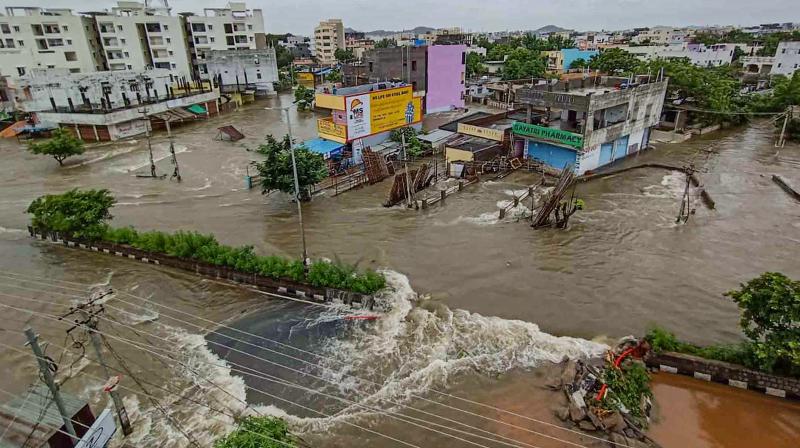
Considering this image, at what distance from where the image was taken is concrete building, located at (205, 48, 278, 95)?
6206 centimetres

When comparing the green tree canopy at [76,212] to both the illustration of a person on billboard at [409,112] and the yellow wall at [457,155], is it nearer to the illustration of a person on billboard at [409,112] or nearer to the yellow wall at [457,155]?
the yellow wall at [457,155]

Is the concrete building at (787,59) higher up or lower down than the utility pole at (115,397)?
higher up

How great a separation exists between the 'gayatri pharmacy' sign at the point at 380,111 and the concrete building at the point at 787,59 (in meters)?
55.4

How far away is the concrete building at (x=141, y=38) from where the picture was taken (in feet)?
194

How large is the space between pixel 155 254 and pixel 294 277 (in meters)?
7.23

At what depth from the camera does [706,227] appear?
22141 millimetres

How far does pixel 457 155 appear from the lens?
103 feet

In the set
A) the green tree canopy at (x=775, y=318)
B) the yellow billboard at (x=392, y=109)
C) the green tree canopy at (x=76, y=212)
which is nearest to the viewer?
the green tree canopy at (x=775, y=318)

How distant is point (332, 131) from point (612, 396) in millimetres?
26557

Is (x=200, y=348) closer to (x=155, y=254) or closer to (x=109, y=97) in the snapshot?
(x=155, y=254)

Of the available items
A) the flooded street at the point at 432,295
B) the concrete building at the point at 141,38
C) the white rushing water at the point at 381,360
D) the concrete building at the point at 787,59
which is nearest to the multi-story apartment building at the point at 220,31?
the concrete building at the point at 141,38

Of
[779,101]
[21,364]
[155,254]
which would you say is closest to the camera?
[21,364]

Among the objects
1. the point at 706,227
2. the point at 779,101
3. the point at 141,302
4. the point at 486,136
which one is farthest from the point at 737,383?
the point at 779,101

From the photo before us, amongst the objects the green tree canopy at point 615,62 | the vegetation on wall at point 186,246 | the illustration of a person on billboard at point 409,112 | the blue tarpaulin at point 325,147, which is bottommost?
the vegetation on wall at point 186,246
